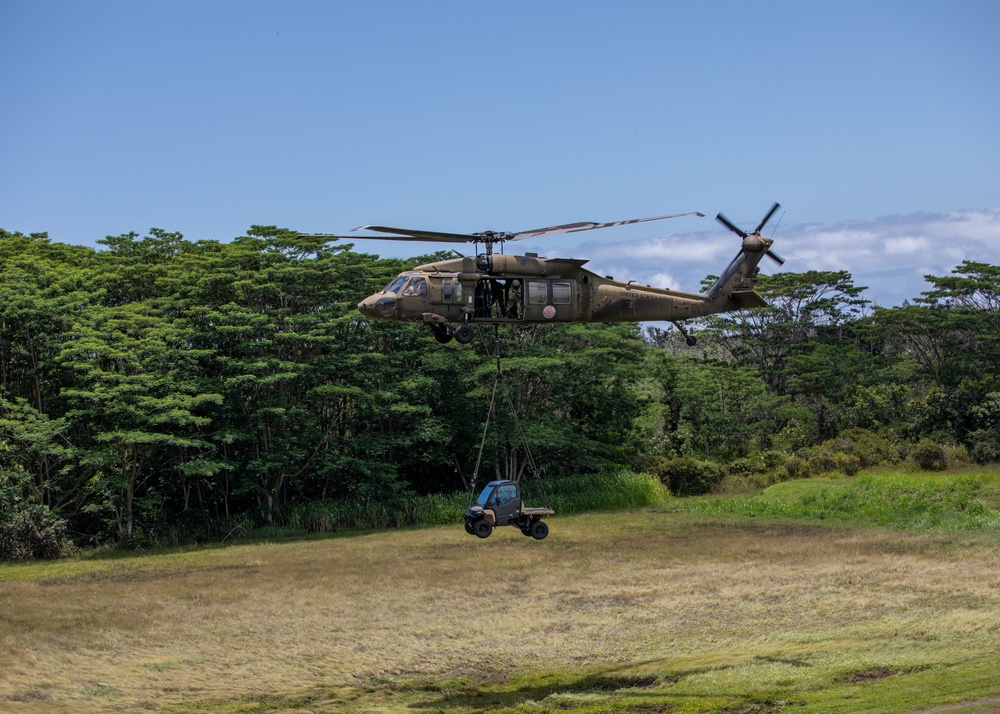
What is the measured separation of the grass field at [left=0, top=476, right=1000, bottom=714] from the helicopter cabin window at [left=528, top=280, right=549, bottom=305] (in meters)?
7.74

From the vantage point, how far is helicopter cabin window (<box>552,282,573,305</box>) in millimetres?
22594

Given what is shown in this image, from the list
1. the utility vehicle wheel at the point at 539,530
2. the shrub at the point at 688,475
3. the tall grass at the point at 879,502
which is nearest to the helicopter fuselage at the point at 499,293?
the utility vehicle wheel at the point at 539,530

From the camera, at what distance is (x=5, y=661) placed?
969 inches

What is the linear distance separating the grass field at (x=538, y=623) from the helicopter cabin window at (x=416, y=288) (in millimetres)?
8019

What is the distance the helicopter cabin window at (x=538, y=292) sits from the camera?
2236cm

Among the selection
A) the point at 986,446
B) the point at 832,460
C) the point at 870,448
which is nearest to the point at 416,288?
the point at 832,460

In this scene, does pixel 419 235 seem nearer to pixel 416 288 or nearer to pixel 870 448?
pixel 416 288

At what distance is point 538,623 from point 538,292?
9.61m

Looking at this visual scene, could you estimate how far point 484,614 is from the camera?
28859mm

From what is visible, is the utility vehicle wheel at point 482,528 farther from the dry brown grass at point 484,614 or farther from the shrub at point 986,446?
the shrub at point 986,446

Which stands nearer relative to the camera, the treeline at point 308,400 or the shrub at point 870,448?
the treeline at point 308,400

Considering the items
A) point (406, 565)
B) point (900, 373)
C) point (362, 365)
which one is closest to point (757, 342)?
point (900, 373)

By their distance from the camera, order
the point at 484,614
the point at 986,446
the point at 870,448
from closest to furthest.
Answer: the point at 484,614 < the point at 986,446 < the point at 870,448

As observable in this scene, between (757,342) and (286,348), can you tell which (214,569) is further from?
(757,342)
